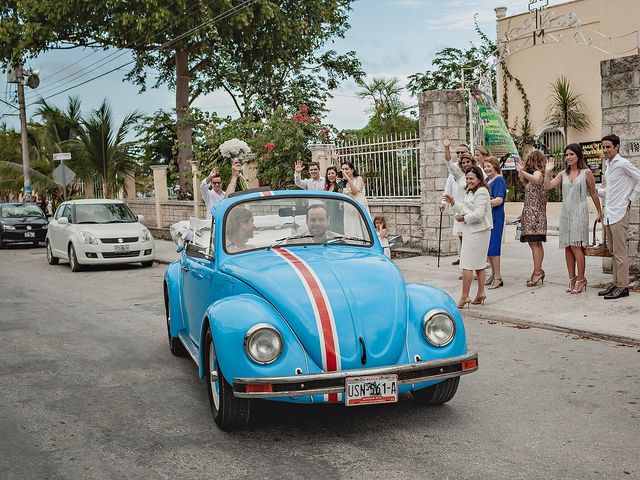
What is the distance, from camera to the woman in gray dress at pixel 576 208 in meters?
9.91

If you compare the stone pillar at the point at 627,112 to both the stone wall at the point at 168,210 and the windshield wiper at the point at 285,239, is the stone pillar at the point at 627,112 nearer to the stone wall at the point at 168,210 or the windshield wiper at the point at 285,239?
the windshield wiper at the point at 285,239

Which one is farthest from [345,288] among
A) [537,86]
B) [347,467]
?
[537,86]

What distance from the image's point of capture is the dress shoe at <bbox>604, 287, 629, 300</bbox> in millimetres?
9570

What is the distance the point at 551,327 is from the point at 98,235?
36.1 feet

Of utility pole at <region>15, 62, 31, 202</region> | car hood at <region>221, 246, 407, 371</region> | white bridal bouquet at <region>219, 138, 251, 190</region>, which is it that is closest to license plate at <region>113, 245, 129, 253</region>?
white bridal bouquet at <region>219, 138, 251, 190</region>

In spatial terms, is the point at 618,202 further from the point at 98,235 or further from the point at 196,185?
the point at 196,185

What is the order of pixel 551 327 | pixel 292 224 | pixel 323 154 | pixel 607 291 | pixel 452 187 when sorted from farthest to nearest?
1. pixel 323 154
2. pixel 452 187
3. pixel 607 291
4. pixel 551 327
5. pixel 292 224

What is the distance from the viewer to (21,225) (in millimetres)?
25844

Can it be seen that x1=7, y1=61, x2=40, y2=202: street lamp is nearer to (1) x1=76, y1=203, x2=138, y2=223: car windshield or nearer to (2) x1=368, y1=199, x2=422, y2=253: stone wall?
(1) x1=76, y1=203, x2=138, y2=223: car windshield

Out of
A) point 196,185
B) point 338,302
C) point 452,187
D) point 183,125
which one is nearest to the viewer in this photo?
point 338,302

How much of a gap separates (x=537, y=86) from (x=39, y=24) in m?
17.9

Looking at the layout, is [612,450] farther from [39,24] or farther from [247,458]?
[39,24]

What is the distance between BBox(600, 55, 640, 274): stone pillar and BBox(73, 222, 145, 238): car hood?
10404 millimetres

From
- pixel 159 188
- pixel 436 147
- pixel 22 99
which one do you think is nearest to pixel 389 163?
pixel 436 147
